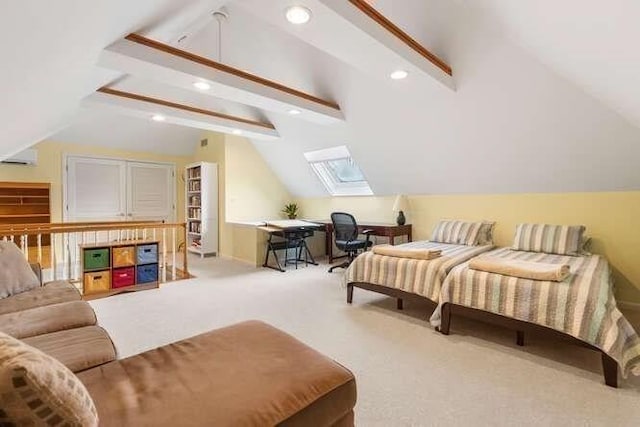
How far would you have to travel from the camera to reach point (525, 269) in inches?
93.7

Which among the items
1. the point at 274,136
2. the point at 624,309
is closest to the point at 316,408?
the point at 624,309

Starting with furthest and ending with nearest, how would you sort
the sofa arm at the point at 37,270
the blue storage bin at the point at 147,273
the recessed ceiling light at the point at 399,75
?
the blue storage bin at the point at 147,273 → the recessed ceiling light at the point at 399,75 → the sofa arm at the point at 37,270

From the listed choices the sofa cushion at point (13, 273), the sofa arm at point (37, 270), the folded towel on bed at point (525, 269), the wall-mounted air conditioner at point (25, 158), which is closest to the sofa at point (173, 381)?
the sofa cushion at point (13, 273)

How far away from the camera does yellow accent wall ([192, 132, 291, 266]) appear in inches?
230

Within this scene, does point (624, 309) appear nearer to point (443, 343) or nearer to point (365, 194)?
point (443, 343)

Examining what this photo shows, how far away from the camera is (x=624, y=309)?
10.9 ft

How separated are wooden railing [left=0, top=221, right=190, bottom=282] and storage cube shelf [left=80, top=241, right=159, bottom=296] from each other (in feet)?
0.53

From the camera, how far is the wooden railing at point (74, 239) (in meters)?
3.61

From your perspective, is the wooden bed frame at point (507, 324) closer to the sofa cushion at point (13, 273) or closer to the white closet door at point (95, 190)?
the sofa cushion at point (13, 273)

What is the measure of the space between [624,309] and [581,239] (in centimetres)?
86

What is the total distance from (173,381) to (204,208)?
5.12 metres

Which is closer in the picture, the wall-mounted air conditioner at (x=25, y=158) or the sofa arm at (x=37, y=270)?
the sofa arm at (x=37, y=270)

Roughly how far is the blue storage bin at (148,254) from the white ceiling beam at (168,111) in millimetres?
1705

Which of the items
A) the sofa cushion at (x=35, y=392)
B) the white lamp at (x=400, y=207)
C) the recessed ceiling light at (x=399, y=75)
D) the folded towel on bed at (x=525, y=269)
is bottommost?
the folded towel on bed at (x=525, y=269)
